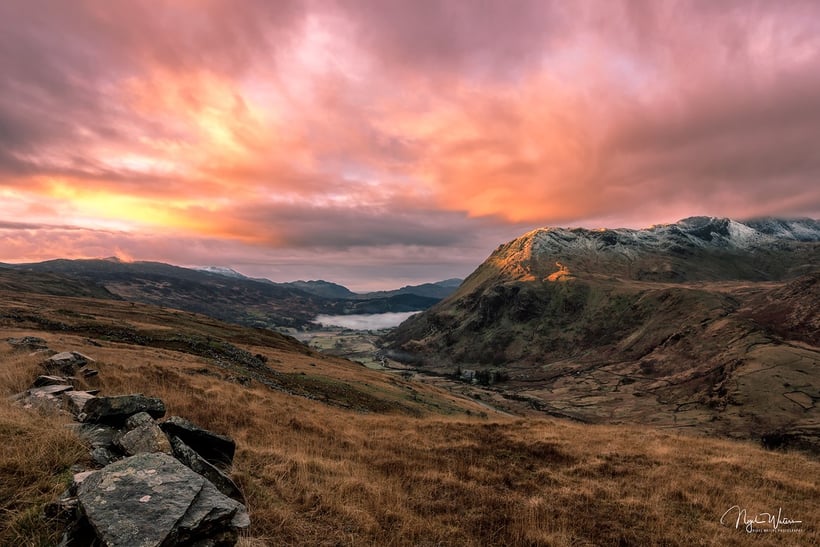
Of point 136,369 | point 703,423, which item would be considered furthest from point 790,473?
point 703,423

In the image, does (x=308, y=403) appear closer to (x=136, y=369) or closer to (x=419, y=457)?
(x=136, y=369)

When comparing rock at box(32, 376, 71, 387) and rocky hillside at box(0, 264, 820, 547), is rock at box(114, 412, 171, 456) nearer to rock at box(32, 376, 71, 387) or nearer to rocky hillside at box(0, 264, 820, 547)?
rocky hillside at box(0, 264, 820, 547)

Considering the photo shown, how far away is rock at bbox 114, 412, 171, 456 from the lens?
9.76 m

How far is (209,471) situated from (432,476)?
27.3ft

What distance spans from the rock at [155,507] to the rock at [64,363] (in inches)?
609

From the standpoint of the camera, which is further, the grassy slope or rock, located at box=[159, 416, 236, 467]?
rock, located at box=[159, 416, 236, 467]

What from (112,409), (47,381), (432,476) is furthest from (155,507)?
(47,381)

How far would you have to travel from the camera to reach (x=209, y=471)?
10.1 metres

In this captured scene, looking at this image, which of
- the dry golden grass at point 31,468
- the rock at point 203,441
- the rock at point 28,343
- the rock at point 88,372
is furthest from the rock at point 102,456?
the rock at point 28,343

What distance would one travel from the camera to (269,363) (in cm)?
5166

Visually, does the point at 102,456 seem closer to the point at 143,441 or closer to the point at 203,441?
the point at 143,441

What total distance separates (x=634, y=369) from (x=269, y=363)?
176m

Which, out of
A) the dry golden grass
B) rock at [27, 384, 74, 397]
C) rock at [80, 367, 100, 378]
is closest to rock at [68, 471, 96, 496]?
the dry golden grass

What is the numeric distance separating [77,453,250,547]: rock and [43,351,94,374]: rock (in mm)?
15457
